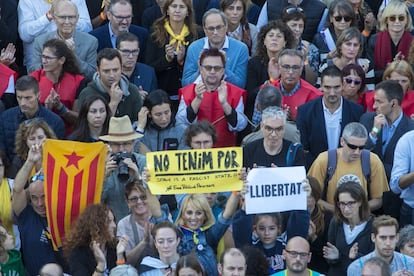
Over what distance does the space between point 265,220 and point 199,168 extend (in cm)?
81

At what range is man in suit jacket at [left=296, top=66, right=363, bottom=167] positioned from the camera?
55.4 ft

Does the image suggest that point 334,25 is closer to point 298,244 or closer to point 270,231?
point 270,231

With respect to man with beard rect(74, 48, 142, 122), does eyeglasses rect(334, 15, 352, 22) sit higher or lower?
higher

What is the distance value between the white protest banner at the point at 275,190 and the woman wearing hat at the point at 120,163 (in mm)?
1189

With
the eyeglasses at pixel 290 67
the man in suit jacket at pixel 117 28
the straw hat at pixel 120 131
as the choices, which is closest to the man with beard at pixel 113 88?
the straw hat at pixel 120 131

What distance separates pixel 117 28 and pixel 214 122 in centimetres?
191

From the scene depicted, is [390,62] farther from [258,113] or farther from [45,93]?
[45,93]

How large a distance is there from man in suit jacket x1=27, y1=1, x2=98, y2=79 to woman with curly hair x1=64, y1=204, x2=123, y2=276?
309cm

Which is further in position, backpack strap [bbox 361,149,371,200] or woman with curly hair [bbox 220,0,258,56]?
woman with curly hair [bbox 220,0,258,56]

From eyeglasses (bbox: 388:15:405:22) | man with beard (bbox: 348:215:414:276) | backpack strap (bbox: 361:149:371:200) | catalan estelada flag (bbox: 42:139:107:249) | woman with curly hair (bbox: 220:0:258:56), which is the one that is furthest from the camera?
woman with curly hair (bbox: 220:0:258:56)

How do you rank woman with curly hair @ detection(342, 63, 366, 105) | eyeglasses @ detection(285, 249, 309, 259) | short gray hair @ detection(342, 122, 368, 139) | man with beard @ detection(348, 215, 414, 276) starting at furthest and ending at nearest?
1. woman with curly hair @ detection(342, 63, 366, 105)
2. short gray hair @ detection(342, 122, 368, 139)
3. man with beard @ detection(348, 215, 414, 276)
4. eyeglasses @ detection(285, 249, 309, 259)

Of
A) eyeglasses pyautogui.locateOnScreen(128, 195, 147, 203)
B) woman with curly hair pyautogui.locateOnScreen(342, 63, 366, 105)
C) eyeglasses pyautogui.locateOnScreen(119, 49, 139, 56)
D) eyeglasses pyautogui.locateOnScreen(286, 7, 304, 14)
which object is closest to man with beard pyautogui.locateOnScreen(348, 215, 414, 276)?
eyeglasses pyautogui.locateOnScreen(128, 195, 147, 203)

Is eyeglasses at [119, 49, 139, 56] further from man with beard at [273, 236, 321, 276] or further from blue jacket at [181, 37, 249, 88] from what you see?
man with beard at [273, 236, 321, 276]

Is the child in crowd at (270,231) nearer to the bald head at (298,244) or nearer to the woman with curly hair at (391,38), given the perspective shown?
the bald head at (298,244)
